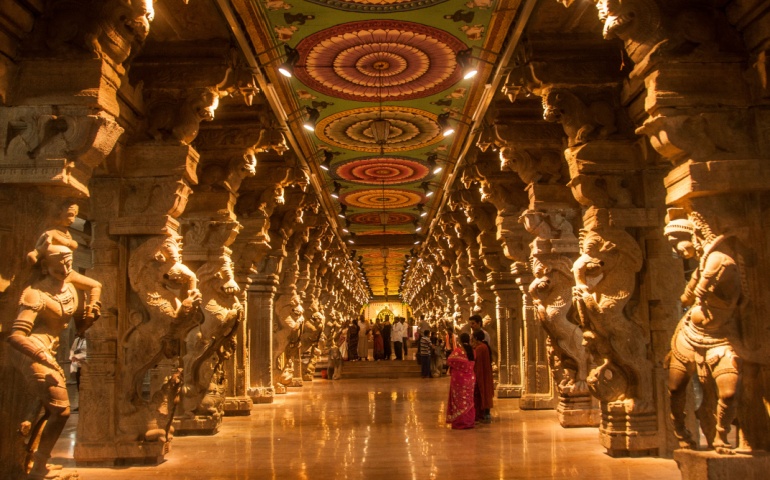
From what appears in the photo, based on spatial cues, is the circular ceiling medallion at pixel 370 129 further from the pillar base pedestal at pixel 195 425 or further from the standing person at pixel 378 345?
the standing person at pixel 378 345

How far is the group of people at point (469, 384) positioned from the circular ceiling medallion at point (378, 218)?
9.81m

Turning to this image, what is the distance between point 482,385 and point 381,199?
26.9 feet

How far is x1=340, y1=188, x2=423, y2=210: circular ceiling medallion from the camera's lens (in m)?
16.5

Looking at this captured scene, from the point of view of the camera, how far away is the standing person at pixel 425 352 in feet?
64.5

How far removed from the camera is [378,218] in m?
20.7

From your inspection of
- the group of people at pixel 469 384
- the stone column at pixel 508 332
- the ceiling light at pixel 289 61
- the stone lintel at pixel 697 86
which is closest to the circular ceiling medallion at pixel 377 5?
the ceiling light at pixel 289 61

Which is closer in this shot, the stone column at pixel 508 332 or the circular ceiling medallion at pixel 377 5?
the circular ceiling medallion at pixel 377 5

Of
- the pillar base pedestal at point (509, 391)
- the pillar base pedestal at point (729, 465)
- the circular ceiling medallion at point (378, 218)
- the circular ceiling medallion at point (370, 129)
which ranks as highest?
the circular ceiling medallion at point (370, 129)

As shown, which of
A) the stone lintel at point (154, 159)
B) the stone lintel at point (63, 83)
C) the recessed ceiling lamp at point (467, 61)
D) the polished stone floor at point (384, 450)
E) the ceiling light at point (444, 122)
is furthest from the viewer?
the ceiling light at point (444, 122)

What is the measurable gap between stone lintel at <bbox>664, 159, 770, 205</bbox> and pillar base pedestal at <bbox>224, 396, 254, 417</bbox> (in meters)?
8.10

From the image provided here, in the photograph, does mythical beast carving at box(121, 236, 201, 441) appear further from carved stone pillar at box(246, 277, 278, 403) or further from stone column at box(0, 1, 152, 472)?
carved stone pillar at box(246, 277, 278, 403)

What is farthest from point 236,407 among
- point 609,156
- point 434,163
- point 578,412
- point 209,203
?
point 609,156

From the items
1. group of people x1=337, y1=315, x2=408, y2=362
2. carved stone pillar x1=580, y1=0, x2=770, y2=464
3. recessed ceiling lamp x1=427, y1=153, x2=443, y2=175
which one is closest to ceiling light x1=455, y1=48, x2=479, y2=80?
carved stone pillar x1=580, y1=0, x2=770, y2=464

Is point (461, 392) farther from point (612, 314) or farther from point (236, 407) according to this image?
point (236, 407)
